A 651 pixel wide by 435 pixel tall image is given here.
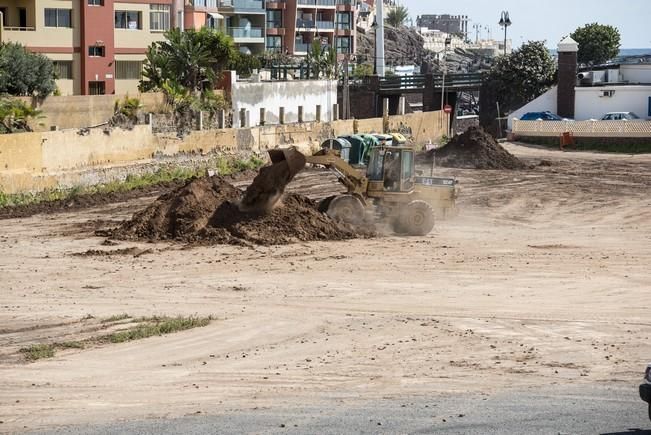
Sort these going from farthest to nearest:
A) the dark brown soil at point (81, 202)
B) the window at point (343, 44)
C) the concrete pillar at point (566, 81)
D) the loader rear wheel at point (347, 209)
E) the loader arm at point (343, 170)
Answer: the window at point (343, 44) → the concrete pillar at point (566, 81) → the dark brown soil at point (81, 202) → the loader rear wheel at point (347, 209) → the loader arm at point (343, 170)

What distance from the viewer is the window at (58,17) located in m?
60.7

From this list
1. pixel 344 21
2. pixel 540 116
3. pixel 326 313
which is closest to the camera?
pixel 326 313

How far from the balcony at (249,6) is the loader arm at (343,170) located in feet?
212

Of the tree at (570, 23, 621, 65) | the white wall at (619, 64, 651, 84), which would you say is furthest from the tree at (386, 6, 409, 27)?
the white wall at (619, 64, 651, 84)

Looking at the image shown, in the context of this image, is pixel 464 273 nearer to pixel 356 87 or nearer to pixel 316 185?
pixel 316 185

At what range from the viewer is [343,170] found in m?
32.2

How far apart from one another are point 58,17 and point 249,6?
1462 inches

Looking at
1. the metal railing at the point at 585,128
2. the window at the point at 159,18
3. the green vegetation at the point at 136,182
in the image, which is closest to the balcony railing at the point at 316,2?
the window at the point at 159,18

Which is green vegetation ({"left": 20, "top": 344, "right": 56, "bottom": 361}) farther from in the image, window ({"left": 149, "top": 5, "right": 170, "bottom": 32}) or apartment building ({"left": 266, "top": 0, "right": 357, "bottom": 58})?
apartment building ({"left": 266, "top": 0, "right": 357, "bottom": 58})

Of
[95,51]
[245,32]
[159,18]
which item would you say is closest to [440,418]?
[95,51]

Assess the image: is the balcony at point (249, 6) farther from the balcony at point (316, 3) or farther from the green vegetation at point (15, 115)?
the green vegetation at point (15, 115)

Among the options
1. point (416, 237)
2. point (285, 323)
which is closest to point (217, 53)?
point (416, 237)

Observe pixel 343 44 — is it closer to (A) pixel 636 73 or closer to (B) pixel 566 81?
(A) pixel 636 73

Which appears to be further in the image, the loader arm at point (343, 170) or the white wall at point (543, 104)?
the white wall at point (543, 104)
